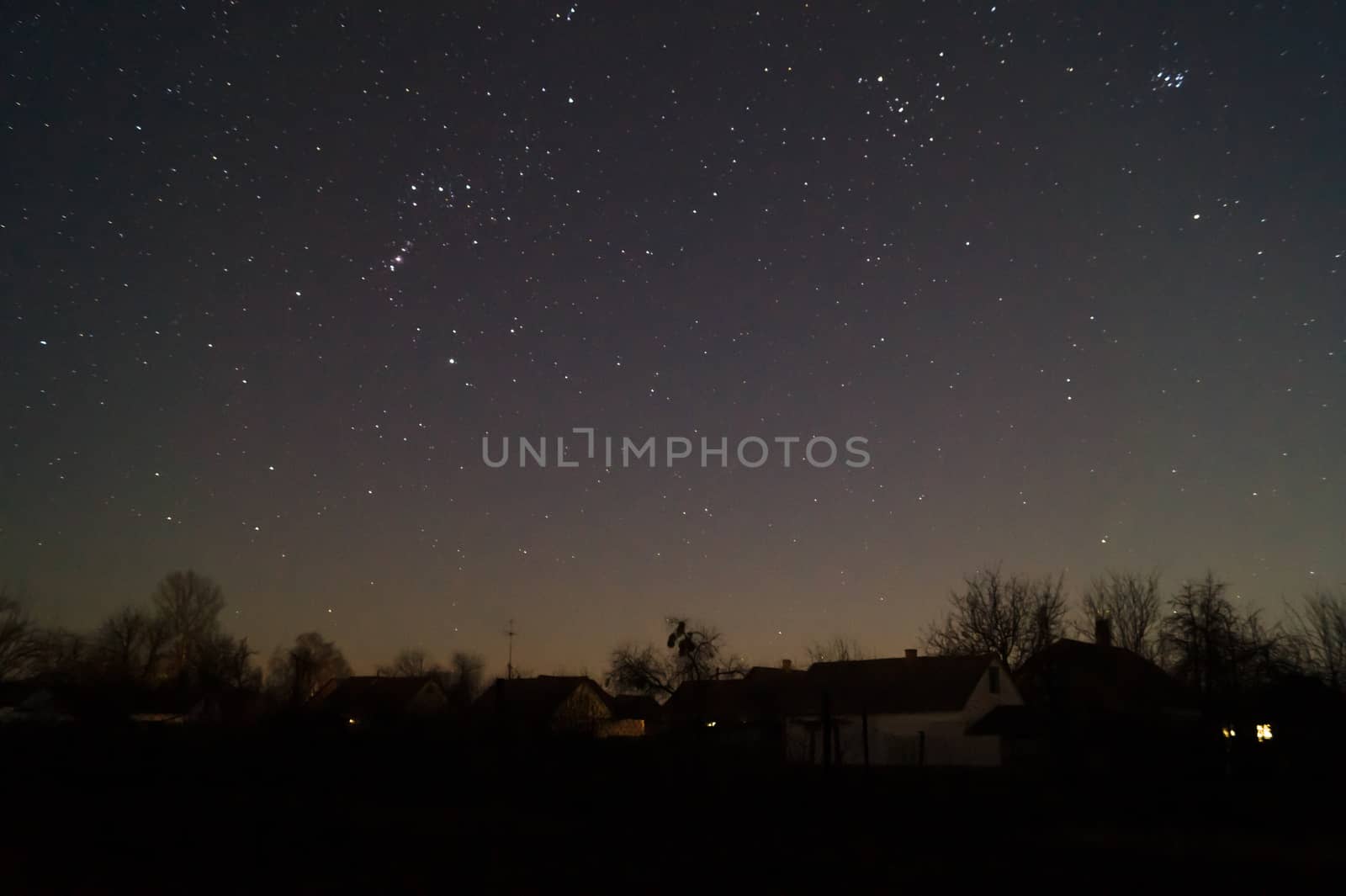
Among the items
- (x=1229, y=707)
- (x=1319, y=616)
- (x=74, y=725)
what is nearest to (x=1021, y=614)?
(x=1319, y=616)

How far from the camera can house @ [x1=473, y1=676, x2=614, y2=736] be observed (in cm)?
2758

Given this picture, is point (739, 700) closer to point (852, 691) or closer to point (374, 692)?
point (852, 691)

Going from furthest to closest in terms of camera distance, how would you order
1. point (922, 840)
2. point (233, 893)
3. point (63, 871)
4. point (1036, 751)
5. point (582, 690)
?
point (582, 690) → point (1036, 751) → point (922, 840) → point (63, 871) → point (233, 893)

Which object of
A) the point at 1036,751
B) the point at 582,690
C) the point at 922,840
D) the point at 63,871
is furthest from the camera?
the point at 582,690

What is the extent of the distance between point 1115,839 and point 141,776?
62.9ft

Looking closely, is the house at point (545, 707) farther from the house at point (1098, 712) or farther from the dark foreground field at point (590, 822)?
the house at point (1098, 712)

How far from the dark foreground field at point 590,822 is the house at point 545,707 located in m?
1.34

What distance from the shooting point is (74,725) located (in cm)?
2572

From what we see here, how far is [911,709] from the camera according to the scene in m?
48.0

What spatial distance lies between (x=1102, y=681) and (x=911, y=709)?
A: 391 inches

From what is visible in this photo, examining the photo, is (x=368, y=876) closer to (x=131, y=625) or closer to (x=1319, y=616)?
(x=1319, y=616)

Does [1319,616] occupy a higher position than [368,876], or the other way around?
[1319,616]

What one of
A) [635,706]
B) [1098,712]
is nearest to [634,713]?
[635,706]

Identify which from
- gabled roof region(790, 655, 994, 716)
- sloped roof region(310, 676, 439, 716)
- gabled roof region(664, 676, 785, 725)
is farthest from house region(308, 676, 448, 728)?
gabled roof region(790, 655, 994, 716)
